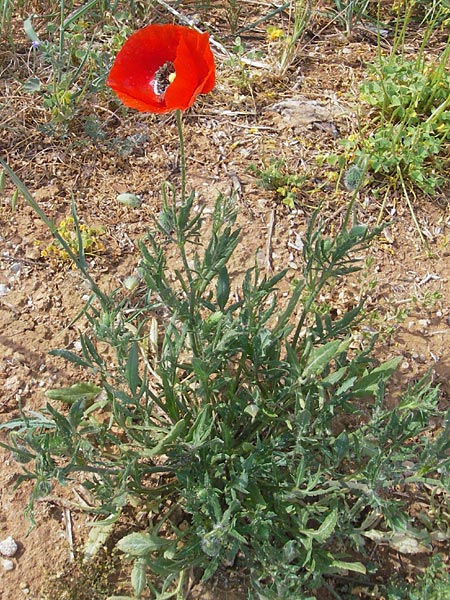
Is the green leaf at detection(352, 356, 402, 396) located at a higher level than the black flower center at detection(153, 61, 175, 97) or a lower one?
lower

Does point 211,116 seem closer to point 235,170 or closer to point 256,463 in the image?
point 235,170

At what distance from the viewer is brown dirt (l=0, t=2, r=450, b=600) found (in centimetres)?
→ 245

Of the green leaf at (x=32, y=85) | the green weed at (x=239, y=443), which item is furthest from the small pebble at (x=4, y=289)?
the green leaf at (x=32, y=85)

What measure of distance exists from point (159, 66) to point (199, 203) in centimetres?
103

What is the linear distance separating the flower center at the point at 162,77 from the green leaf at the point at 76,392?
915 millimetres

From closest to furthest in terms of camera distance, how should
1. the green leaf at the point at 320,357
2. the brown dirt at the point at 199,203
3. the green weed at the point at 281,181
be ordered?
1. the green leaf at the point at 320,357
2. the brown dirt at the point at 199,203
3. the green weed at the point at 281,181

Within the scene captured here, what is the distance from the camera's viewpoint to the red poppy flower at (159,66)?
167 cm

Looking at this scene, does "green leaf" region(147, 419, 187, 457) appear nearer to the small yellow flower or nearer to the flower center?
the flower center

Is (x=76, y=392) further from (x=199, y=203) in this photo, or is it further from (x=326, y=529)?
(x=199, y=203)

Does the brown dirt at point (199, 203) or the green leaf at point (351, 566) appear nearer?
the green leaf at point (351, 566)

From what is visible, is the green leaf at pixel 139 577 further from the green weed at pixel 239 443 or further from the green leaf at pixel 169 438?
the green leaf at pixel 169 438

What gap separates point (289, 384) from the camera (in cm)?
→ 203

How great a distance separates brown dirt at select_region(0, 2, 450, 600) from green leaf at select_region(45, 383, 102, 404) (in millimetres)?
260

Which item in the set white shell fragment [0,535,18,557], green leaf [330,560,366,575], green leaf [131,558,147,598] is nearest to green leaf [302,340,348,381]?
green leaf [330,560,366,575]
